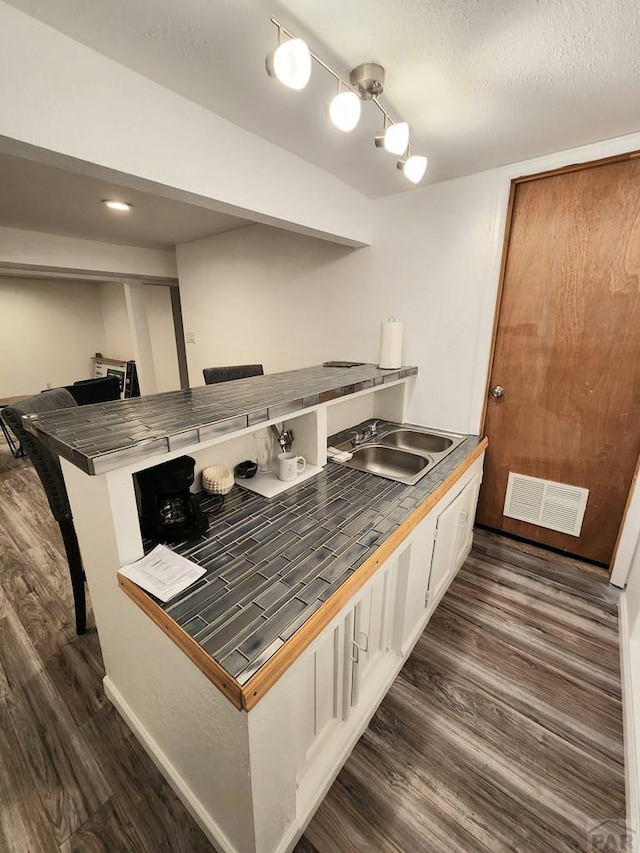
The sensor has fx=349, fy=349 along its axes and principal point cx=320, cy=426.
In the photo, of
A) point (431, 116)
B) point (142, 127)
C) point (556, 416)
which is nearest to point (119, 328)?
point (142, 127)

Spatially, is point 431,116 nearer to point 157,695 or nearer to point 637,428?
point 637,428

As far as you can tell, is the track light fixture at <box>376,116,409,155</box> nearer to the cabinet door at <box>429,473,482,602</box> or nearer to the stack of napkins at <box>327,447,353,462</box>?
the stack of napkins at <box>327,447,353,462</box>

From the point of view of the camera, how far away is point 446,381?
2.26m

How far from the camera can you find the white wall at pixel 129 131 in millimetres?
937

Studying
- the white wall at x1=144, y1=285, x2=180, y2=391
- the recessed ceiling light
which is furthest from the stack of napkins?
the white wall at x1=144, y1=285, x2=180, y2=391

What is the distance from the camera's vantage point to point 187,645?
2.65 ft

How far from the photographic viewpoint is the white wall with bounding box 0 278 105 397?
5.59 metres

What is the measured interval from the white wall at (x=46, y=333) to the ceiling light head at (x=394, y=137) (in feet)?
22.1

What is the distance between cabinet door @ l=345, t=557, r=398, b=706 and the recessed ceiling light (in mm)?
2758

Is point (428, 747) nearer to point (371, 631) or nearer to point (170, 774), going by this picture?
point (371, 631)

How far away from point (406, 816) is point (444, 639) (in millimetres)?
705

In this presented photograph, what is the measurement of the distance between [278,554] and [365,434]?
119cm

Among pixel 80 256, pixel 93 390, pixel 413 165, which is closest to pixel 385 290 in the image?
pixel 413 165

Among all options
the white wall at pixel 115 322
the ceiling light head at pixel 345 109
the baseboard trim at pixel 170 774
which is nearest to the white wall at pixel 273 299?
the ceiling light head at pixel 345 109
